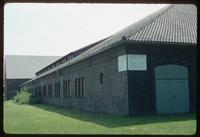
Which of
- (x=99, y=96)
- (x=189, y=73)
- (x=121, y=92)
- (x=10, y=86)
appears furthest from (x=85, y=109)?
(x=10, y=86)

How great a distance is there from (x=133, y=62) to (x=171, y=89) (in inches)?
108

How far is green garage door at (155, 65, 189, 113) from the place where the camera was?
16922mm

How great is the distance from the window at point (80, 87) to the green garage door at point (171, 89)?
7.75 meters

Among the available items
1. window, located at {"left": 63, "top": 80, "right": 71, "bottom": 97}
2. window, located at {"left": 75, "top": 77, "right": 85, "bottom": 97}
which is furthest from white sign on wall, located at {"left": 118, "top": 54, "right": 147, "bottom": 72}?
window, located at {"left": 63, "top": 80, "right": 71, "bottom": 97}

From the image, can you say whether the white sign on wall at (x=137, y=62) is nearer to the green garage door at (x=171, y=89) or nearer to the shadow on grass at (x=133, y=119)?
the green garage door at (x=171, y=89)

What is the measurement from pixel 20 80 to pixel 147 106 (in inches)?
1951

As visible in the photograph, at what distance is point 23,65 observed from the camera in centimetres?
6519

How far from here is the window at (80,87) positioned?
77.5 feet

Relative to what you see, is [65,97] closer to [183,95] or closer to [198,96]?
[183,95]

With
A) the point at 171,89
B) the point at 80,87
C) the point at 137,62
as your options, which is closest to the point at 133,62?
the point at 137,62

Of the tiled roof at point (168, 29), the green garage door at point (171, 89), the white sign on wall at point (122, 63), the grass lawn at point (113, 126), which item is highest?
the tiled roof at point (168, 29)

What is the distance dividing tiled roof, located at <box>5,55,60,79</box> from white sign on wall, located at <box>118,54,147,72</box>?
158 ft

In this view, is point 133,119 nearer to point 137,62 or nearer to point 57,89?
point 137,62

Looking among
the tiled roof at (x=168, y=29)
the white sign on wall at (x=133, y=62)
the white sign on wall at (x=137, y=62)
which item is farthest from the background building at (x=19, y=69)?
the white sign on wall at (x=137, y=62)
